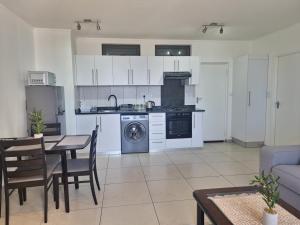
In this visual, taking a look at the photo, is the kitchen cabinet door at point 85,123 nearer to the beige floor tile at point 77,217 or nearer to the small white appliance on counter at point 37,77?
the small white appliance on counter at point 37,77

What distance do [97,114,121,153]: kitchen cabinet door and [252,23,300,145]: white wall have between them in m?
3.30

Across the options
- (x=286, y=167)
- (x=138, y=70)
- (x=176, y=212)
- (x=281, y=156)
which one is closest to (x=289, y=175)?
(x=286, y=167)

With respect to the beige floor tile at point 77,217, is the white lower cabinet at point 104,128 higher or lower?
higher

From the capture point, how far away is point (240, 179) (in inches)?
134

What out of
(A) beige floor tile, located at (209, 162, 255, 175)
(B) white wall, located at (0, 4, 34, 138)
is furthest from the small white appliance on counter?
(A) beige floor tile, located at (209, 162, 255, 175)

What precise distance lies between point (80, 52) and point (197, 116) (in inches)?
115

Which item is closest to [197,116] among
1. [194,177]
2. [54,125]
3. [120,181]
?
[194,177]

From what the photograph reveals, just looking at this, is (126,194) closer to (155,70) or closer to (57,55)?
(155,70)

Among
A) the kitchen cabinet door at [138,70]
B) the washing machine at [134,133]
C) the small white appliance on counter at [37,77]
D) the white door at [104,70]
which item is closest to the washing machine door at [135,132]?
the washing machine at [134,133]

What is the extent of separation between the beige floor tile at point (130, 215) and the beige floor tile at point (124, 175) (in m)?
0.81

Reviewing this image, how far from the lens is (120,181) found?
11.2 feet

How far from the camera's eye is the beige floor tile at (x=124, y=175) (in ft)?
11.3

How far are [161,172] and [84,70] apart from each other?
2.63 m

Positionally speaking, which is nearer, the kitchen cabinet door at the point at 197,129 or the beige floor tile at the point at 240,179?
the beige floor tile at the point at 240,179
